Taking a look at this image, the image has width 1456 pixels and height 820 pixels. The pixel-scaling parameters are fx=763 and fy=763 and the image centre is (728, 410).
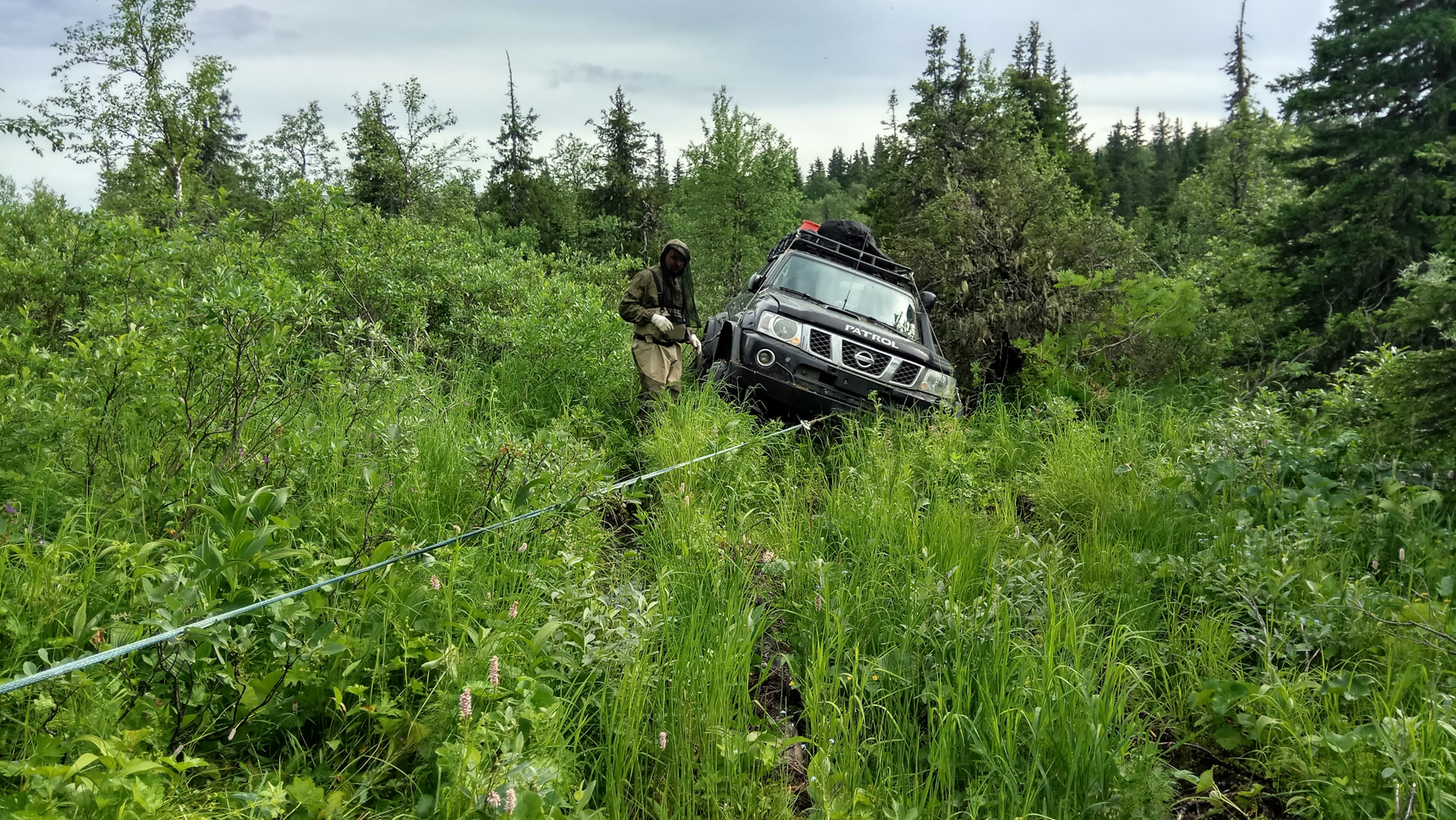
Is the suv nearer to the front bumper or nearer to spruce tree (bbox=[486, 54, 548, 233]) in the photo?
the front bumper

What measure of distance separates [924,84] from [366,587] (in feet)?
66.3

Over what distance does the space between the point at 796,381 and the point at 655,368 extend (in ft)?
4.22

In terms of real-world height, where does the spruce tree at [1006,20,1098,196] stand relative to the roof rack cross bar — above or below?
above

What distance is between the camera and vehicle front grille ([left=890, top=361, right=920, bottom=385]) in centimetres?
701

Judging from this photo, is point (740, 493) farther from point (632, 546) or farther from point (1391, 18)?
point (1391, 18)

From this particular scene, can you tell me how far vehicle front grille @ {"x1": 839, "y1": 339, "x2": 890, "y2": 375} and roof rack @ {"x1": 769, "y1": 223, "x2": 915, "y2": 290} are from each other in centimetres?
214

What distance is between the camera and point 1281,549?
150 inches

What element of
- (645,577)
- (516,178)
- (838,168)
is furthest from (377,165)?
(838,168)

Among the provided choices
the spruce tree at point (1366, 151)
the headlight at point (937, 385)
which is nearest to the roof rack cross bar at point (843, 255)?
the headlight at point (937, 385)

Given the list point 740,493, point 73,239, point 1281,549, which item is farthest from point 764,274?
point 73,239

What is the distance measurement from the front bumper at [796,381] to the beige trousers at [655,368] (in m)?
0.55

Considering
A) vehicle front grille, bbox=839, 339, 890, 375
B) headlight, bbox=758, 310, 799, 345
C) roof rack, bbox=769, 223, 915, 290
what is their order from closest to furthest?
headlight, bbox=758, 310, 799, 345
vehicle front grille, bbox=839, 339, 890, 375
roof rack, bbox=769, 223, 915, 290

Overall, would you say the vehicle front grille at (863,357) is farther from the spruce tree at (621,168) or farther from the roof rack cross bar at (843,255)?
the spruce tree at (621,168)

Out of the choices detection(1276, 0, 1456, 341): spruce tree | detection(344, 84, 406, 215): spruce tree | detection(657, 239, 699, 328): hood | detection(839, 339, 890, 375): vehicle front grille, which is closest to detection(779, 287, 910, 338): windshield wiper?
detection(839, 339, 890, 375): vehicle front grille
